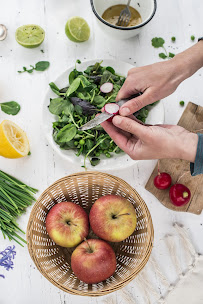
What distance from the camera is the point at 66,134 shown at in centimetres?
117

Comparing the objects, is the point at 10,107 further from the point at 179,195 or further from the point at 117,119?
the point at 179,195

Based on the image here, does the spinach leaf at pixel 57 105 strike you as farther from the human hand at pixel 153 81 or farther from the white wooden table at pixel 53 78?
the human hand at pixel 153 81

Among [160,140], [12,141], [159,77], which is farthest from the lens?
[12,141]

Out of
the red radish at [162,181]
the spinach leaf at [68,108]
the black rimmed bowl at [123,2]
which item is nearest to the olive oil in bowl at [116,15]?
the black rimmed bowl at [123,2]

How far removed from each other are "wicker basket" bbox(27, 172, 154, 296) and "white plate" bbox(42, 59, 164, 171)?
0.09 metres

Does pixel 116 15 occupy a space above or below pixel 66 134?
above

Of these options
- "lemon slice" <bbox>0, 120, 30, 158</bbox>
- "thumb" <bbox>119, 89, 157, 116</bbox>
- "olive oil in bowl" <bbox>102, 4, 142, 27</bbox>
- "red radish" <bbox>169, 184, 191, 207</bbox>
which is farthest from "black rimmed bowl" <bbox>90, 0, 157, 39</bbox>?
"red radish" <bbox>169, 184, 191, 207</bbox>

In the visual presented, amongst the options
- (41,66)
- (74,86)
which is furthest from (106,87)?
(41,66)

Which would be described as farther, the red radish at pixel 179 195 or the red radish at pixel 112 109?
the red radish at pixel 179 195

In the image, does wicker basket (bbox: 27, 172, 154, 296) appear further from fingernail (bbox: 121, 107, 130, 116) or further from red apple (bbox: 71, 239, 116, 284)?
fingernail (bbox: 121, 107, 130, 116)

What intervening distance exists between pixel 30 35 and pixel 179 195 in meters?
0.89

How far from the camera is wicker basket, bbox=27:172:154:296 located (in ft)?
3.39

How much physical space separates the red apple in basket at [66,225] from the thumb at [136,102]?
377mm

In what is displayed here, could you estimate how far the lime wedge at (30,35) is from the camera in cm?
132
